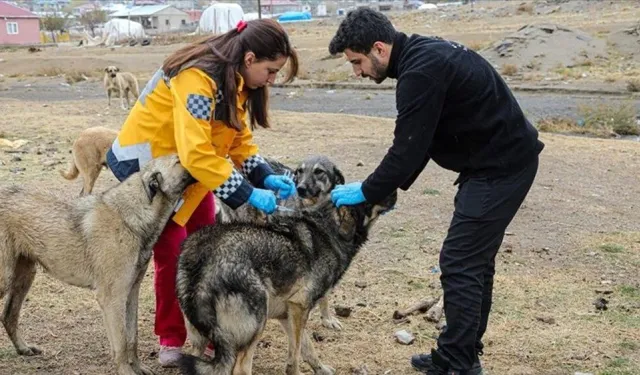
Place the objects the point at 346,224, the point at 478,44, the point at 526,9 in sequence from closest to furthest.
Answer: the point at 346,224, the point at 478,44, the point at 526,9

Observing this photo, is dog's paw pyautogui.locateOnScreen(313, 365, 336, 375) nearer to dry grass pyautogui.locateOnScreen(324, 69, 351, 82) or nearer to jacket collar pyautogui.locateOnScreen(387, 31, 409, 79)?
jacket collar pyautogui.locateOnScreen(387, 31, 409, 79)

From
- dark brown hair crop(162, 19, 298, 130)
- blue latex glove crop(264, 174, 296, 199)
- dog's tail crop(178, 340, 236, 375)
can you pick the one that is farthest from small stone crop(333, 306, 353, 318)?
dark brown hair crop(162, 19, 298, 130)

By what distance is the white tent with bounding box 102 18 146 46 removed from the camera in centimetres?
6397

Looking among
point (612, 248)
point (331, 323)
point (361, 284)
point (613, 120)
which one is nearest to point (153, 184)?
point (331, 323)

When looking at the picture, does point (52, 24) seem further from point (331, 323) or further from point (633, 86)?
point (331, 323)

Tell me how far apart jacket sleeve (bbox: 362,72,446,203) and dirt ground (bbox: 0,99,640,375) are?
1572 mm

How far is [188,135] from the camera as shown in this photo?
388 centimetres

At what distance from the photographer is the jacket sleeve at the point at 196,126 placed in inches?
153

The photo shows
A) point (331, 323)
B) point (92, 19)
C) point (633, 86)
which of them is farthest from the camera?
point (92, 19)

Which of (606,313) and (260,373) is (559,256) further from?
(260,373)

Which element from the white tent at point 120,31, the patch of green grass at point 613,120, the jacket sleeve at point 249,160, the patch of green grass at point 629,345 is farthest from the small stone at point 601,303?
the white tent at point 120,31

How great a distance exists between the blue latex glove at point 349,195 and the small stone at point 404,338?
4.56ft

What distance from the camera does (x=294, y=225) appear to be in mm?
4434

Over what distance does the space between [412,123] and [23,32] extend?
269 ft
